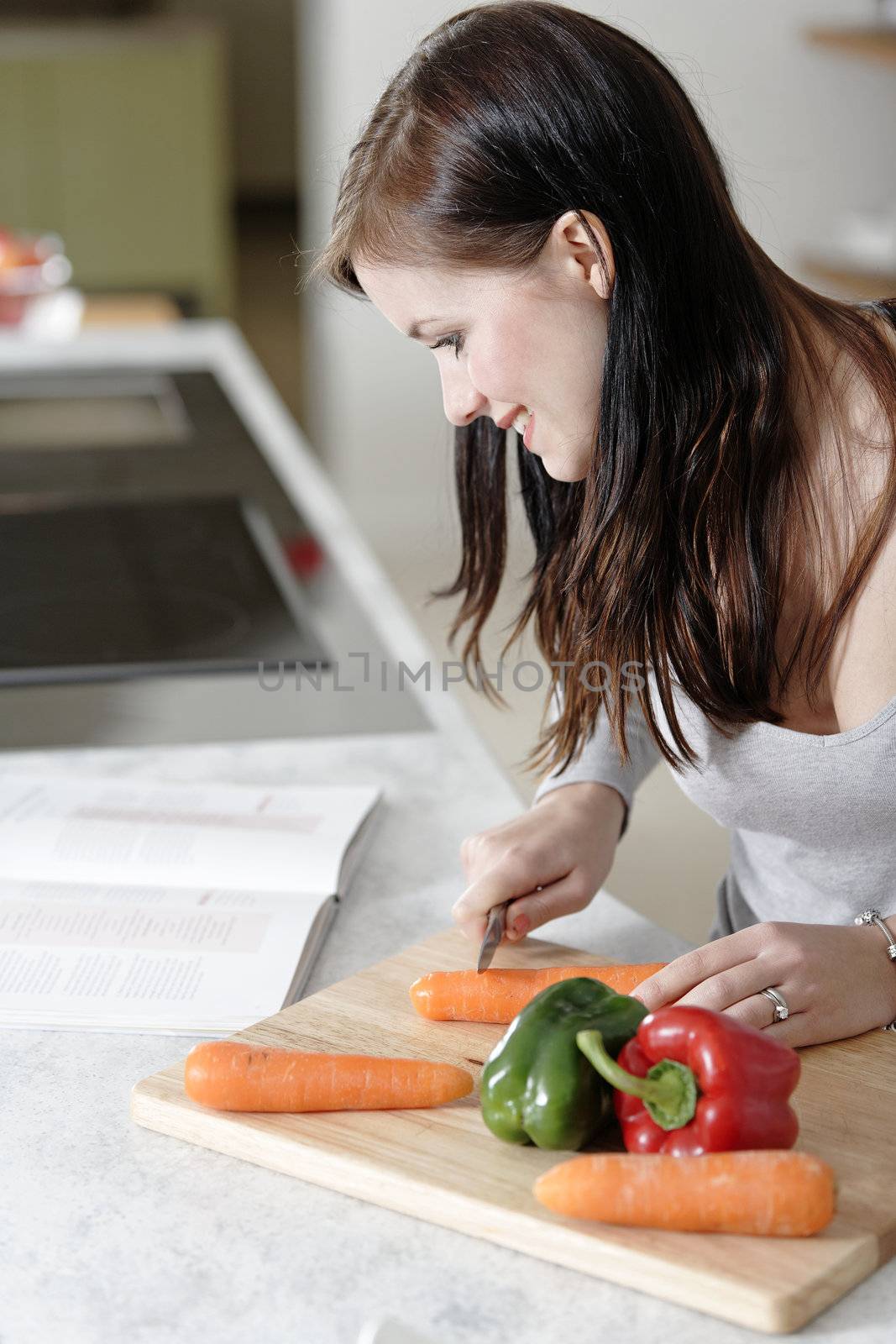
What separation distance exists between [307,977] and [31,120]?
249 inches

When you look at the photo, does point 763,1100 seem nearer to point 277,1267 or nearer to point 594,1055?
point 594,1055

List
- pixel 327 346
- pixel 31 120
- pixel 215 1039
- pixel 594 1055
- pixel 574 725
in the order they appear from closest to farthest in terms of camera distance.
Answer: pixel 594 1055 < pixel 215 1039 < pixel 574 725 < pixel 327 346 < pixel 31 120

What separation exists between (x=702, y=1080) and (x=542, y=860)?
1.34 ft

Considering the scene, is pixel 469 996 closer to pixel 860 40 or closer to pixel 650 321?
pixel 650 321

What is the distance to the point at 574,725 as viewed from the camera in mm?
1340

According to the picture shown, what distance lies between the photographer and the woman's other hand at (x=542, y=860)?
3.90 feet

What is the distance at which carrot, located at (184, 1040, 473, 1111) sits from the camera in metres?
0.95

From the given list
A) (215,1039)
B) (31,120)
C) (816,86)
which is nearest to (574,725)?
(215,1039)

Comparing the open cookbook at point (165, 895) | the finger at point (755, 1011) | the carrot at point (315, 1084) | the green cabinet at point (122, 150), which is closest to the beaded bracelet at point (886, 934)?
the finger at point (755, 1011)

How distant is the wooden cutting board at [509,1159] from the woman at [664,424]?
8 centimetres

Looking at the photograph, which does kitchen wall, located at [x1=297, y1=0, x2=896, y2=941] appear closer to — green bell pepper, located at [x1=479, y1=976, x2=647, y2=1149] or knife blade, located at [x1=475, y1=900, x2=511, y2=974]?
knife blade, located at [x1=475, y1=900, x2=511, y2=974]

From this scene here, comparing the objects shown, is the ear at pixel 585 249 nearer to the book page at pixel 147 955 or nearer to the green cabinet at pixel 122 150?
the book page at pixel 147 955

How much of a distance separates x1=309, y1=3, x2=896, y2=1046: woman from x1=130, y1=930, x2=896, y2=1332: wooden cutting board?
81 mm

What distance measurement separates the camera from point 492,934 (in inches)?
45.3
